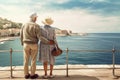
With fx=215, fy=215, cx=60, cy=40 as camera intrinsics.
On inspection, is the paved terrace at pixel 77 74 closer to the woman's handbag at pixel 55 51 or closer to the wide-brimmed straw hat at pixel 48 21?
the woman's handbag at pixel 55 51

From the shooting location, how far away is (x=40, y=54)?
6.11 meters

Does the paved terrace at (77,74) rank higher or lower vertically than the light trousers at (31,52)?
lower

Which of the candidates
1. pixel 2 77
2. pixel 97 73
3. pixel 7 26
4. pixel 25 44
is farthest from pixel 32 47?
pixel 7 26

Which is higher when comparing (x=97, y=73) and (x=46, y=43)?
(x=46, y=43)

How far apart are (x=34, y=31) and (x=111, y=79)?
2.64 meters

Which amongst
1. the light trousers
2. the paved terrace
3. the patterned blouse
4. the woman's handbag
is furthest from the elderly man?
the paved terrace

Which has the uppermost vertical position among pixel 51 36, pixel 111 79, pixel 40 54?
pixel 51 36

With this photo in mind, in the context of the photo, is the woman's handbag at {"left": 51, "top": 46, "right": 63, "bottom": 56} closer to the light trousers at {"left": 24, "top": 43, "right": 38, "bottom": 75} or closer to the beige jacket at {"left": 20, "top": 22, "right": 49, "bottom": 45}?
the beige jacket at {"left": 20, "top": 22, "right": 49, "bottom": 45}

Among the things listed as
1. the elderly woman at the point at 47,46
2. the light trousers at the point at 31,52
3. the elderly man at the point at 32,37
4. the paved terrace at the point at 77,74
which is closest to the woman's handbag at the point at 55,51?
the elderly woman at the point at 47,46

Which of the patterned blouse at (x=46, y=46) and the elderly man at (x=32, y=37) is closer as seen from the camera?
the elderly man at (x=32, y=37)

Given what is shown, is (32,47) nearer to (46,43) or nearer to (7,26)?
(46,43)

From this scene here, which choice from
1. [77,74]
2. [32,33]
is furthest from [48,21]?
[77,74]

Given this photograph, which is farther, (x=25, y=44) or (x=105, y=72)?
(x=105, y=72)

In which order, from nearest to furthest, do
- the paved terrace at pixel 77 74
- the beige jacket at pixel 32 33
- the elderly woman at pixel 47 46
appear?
the beige jacket at pixel 32 33
the elderly woman at pixel 47 46
the paved terrace at pixel 77 74
